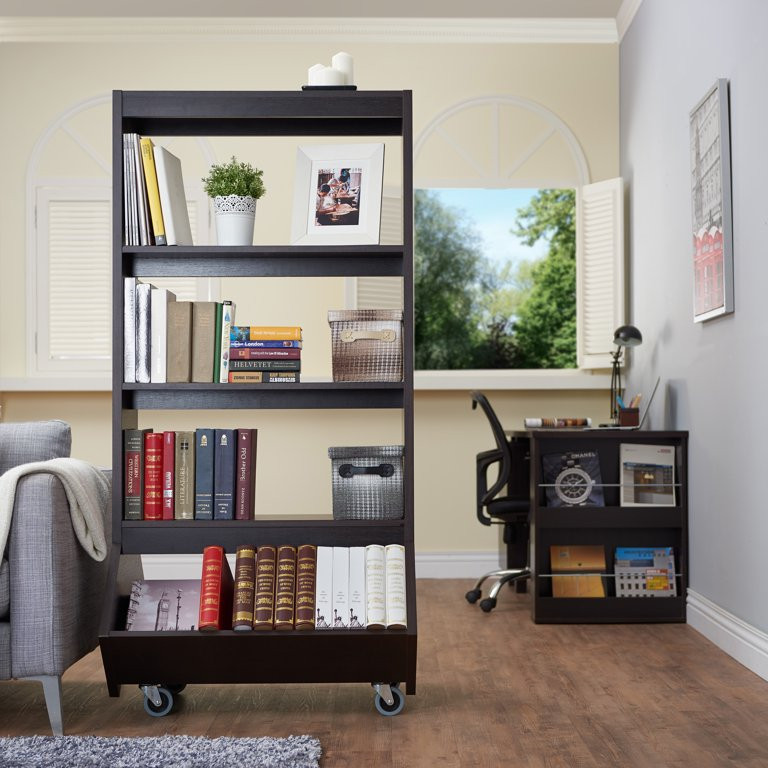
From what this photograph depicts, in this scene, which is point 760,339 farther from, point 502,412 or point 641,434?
point 502,412

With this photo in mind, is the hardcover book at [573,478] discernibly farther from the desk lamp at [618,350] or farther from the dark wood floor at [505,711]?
the dark wood floor at [505,711]

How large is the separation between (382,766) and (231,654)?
58cm

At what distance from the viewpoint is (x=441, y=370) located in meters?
5.17

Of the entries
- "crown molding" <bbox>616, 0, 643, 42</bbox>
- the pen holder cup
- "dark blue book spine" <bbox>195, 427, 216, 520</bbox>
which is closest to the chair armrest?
"dark blue book spine" <bbox>195, 427, 216, 520</bbox>

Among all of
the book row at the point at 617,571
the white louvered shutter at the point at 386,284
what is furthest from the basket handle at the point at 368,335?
the white louvered shutter at the point at 386,284

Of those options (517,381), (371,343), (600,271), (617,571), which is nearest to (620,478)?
(617,571)

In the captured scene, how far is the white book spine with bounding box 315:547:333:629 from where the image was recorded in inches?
103

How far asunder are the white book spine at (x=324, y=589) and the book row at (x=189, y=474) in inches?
9.9

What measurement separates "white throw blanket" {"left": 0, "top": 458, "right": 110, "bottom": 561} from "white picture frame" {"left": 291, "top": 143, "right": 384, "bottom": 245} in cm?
91

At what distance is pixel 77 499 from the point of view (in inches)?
102

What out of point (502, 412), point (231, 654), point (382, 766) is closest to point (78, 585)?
point (231, 654)

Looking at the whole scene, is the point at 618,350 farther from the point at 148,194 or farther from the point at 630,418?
the point at 148,194

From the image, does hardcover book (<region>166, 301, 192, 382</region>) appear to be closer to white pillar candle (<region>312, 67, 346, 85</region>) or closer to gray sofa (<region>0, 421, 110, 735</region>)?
gray sofa (<region>0, 421, 110, 735</region>)

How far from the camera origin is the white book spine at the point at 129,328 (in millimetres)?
2729
